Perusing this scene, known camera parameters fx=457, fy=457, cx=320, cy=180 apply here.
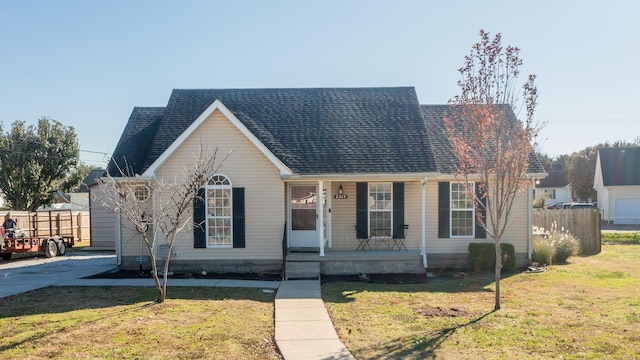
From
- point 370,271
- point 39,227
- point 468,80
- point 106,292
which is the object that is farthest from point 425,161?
point 39,227

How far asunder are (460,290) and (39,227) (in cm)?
1955

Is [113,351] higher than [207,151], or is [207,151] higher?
[207,151]

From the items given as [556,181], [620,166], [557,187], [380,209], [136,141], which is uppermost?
Result: [136,141]

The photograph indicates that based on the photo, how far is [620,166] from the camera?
38938mm

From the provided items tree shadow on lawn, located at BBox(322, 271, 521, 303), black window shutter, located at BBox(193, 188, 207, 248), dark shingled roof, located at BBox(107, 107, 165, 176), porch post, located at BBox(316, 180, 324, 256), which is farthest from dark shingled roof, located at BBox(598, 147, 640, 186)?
dark shingled roof, located at BBox(107, 107, 165, 176)

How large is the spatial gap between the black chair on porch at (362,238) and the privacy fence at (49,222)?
1486 centimetres

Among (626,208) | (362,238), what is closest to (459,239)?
(362,238)

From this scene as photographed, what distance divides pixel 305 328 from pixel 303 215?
7257mm

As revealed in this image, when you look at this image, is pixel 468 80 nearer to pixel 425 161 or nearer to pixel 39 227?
pixel 425 161

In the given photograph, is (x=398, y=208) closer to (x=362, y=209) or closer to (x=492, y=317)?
(x=362, y=209)

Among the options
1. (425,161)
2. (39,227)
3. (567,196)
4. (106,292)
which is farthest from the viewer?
(567,196)

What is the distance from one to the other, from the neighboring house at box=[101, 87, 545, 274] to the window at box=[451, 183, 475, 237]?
0.03 metres

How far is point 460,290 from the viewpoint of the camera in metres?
11.5

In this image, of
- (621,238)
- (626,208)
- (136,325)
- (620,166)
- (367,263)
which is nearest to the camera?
(136,325)
